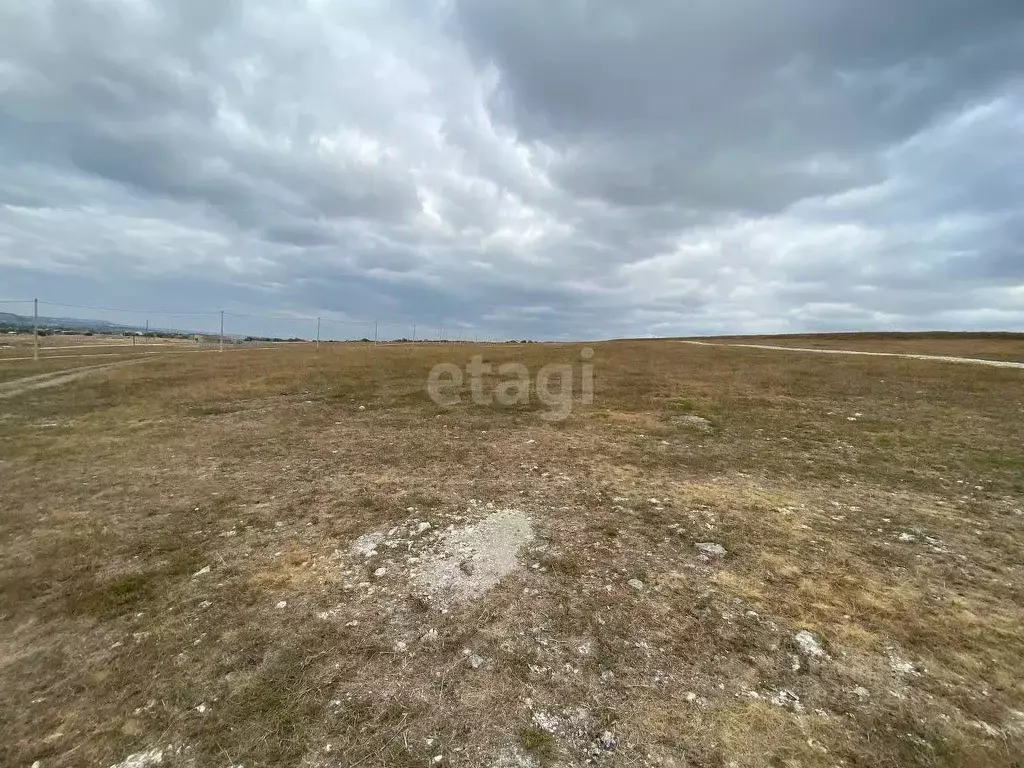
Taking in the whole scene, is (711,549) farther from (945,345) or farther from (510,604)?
(945,345)

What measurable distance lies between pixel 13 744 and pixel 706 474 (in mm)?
8627

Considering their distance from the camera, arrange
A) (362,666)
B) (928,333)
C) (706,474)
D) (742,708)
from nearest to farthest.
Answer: (742,708), (362,666), (706,474), (928,333)

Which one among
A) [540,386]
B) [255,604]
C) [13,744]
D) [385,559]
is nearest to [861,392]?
[540,386]

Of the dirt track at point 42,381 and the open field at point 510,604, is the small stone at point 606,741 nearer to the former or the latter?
the open field at point 510,604

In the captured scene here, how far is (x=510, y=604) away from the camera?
14.7 feet

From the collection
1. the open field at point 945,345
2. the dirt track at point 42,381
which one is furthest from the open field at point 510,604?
the open field at point 945,345

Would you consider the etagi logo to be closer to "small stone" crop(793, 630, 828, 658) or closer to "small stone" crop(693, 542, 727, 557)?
"small stone" crop(693, 542, 727, 557)

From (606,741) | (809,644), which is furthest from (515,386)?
(606,741)

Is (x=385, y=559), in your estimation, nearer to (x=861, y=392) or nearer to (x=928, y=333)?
(x=861, y=392)

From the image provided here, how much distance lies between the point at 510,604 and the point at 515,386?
15.7 meters

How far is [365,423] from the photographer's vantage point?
41.4 feet

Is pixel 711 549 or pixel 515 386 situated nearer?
pixel 711 549

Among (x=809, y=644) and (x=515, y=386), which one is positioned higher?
(x=515, y=386)

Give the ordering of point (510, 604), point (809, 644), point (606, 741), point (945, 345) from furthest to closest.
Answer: point (945, 345) < point (510, 604) < point (809, 644) < point (606, 741)
